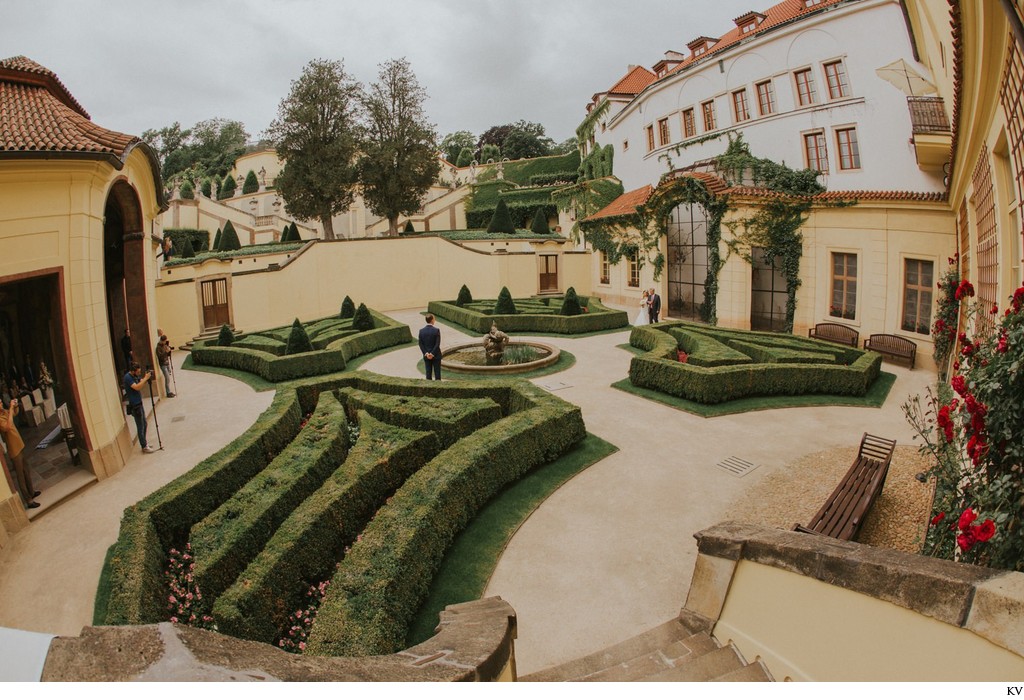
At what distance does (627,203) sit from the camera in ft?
97.6

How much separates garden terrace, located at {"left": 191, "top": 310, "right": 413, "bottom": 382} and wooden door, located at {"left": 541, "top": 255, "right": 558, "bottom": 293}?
40.1ft

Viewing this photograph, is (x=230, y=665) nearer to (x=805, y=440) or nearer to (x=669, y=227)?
(x=805, y=440)

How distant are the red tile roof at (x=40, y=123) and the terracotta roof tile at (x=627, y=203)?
21.8 m

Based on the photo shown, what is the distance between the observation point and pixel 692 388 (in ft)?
42.6

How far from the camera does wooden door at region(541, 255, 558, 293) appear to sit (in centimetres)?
3192

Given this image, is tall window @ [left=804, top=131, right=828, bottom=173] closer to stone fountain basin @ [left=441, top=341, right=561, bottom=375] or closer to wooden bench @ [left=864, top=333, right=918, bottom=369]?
wooden bench @ [left=864, top=333, right=918, bottom=369]

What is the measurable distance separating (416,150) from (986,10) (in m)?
34.4

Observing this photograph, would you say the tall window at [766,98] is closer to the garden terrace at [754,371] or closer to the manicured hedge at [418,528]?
the garden terrace at [754,371]

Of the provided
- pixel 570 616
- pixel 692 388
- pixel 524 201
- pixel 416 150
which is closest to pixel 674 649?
pixel 570 616

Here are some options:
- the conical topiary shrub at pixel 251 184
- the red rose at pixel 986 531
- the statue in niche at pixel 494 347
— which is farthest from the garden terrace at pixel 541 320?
the conical topiary shrub at pixel 251 184

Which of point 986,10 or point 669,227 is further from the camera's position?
point 669,227

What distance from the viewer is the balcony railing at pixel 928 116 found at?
13.9 meters

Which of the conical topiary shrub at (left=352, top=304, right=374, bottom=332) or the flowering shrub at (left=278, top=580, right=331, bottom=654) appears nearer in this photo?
the flowering shrub at (left=278, top=580, right=331, bottom=654)

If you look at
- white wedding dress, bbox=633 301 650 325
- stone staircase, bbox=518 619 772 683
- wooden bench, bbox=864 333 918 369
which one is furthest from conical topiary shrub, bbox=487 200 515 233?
stone staircase, bbox=518 619 772 683
